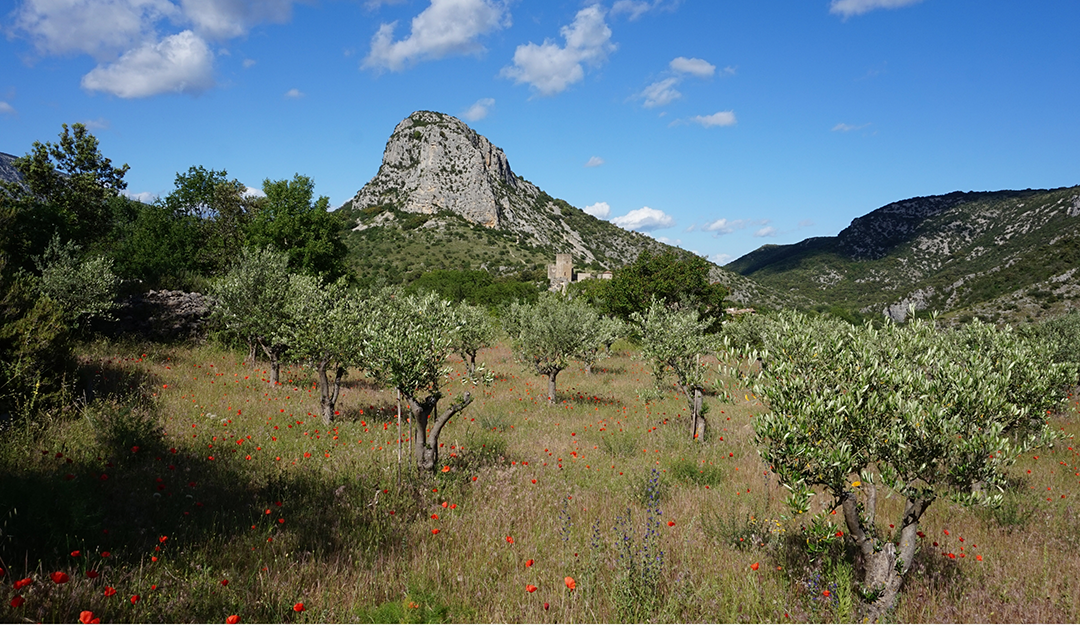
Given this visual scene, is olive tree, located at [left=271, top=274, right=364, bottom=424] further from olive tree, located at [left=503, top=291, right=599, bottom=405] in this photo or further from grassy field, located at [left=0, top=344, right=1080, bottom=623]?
olive tree, located at [left=503, top=291, right=599, bottom=405]

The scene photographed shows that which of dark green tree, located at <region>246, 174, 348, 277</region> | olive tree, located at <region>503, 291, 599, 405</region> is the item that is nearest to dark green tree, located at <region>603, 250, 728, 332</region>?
olive tree, located at <region>503, 291, 599, 405</region>

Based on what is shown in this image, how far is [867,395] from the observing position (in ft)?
16.7

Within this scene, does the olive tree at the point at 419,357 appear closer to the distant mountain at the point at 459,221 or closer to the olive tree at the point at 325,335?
the olive tree at the point at 325,335

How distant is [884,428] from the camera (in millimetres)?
4883

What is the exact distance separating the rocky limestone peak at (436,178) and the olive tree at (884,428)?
12499 centimetres

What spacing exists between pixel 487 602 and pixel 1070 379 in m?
7.41

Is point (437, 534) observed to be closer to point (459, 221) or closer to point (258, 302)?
point (258, 302)

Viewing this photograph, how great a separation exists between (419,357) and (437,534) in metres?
3.11

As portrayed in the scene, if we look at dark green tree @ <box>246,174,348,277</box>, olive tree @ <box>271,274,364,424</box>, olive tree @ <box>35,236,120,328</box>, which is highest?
dark green tree @ <box>246,174,348,277</box>

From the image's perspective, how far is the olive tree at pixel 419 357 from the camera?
8.31 m

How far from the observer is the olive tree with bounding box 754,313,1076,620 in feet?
15.0

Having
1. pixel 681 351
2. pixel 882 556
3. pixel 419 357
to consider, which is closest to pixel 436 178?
pixel 681 351

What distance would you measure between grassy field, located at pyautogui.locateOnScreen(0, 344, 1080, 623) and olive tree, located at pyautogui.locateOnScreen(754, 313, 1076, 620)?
0.60 m

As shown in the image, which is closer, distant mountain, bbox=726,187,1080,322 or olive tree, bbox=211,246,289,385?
olive tree, bbox=211,246,289,385
